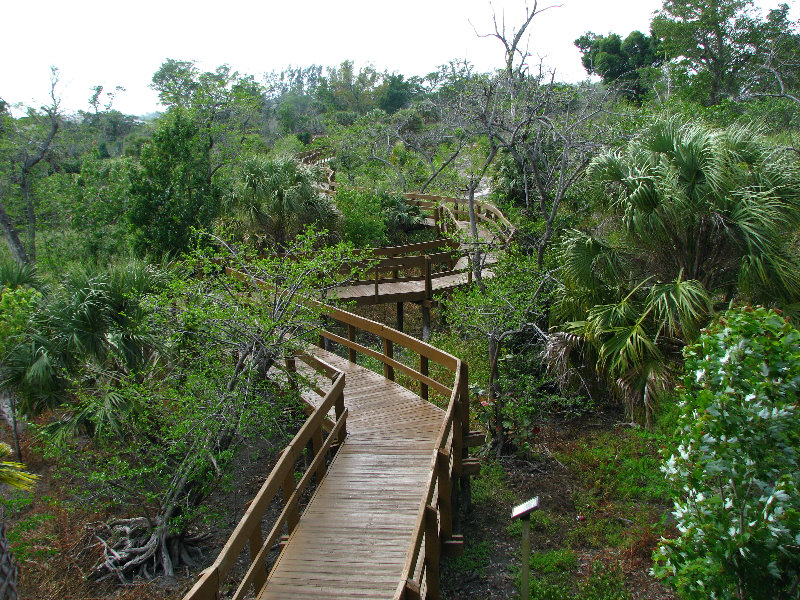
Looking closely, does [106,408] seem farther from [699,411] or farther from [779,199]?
[779,199]

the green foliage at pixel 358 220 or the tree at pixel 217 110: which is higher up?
the tree at pixel 217 110

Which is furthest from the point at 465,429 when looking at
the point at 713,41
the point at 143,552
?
the point at 713,41

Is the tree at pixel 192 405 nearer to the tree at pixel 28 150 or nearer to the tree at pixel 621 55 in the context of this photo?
the tree at pixel 28 150

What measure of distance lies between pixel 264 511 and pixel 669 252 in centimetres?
726

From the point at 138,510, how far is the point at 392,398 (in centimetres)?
442

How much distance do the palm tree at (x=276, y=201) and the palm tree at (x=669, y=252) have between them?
10188 millimetres

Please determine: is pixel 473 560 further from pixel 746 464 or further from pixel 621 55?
pixel 621 55

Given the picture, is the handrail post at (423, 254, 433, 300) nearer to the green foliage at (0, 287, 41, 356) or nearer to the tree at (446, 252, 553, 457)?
the tree at (446, 252, 553, 457)

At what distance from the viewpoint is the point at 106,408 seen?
331 inches

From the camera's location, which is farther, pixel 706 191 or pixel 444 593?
pixel 706 191

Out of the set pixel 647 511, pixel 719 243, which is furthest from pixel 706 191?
pixel 647 511

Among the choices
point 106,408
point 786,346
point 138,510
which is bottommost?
point 138,510

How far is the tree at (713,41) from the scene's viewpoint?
28.7m

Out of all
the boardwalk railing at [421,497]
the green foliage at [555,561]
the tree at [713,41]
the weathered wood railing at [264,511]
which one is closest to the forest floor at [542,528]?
the green foliage at [555,561]
